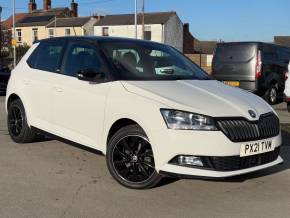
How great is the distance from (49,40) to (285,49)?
10642 mm

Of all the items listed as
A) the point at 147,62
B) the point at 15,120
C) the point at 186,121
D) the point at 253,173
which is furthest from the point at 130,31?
the point at 186,121

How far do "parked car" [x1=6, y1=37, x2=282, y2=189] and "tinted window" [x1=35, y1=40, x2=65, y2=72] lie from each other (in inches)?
0.7

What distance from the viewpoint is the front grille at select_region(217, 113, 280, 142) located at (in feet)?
15.7

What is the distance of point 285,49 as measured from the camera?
51.6ft

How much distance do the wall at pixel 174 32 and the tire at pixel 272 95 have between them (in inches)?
1452

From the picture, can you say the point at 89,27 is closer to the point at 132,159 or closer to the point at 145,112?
the point at 132,159

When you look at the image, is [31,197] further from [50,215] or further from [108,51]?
[108,51]

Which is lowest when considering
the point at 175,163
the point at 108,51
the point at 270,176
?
the point at 270,176

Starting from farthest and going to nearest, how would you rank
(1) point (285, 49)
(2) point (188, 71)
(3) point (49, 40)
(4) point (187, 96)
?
(1) point (285, 49) < (3) point (49, 40) < (2) point (188, 71) < (4) point (187, 96)

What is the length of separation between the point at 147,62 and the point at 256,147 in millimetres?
1787

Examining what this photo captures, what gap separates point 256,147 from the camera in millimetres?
4992

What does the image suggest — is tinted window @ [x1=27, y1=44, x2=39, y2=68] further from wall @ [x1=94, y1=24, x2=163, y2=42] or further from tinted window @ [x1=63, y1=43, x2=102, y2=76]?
wall @ [x1=94, y1=24, x2=163, y2=42]

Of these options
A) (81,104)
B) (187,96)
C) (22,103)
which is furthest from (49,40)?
(187,96)

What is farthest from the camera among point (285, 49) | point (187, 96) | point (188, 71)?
point (285, 49)
